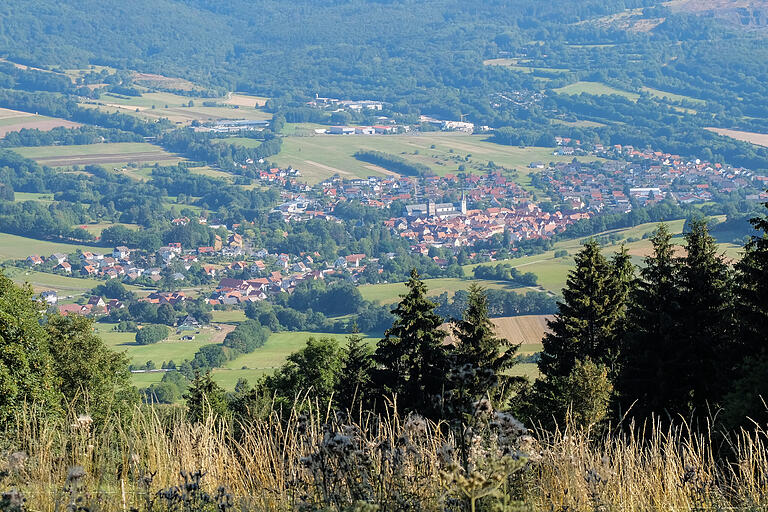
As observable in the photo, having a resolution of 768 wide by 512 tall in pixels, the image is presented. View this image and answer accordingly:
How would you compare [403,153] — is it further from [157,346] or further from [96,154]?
[157,346]

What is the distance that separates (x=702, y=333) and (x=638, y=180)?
441 ft

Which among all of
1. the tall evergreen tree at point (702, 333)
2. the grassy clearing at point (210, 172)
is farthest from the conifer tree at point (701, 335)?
the grassy clearing at point (210, 172)

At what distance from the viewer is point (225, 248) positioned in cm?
11231

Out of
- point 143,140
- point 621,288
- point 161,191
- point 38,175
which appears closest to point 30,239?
point 161,191

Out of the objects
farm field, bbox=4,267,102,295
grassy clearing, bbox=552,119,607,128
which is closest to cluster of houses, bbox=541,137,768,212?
grassy clearing, bbox=552,119,607,128

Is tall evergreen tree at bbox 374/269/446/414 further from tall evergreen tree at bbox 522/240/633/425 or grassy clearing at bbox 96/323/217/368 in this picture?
grassy clearing at bbox 96/323/217/368

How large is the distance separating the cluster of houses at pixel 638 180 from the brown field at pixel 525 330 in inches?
2677

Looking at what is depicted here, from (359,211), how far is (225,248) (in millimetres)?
22699

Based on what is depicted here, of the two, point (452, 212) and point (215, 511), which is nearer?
point (215, 511)

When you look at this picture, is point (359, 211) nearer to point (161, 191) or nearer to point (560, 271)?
point (161, 191)

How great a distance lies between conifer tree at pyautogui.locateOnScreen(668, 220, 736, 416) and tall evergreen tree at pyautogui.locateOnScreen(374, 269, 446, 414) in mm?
4649

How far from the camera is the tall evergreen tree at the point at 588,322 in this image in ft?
66.9

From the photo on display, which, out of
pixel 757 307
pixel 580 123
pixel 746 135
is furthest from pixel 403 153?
pixel 757 307

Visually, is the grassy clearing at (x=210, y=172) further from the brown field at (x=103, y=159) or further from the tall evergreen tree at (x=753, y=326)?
the tall evergreen tree at (x=753, y=326)
